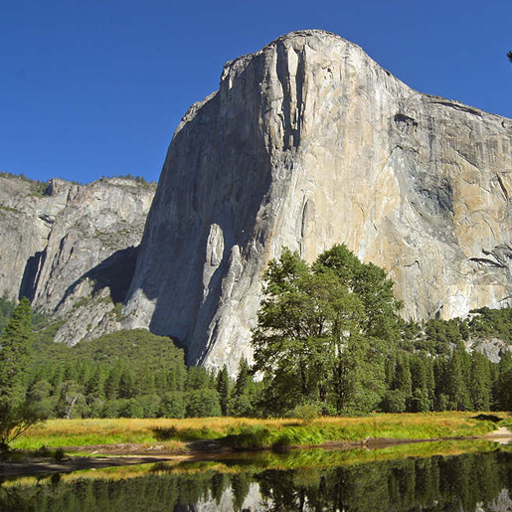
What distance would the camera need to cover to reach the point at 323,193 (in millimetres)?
118375

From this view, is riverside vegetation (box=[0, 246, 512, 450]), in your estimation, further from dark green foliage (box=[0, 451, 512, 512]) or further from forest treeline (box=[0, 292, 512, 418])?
dark green foliage (box=[0, 451, 512, 512])

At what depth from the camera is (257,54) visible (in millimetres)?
127688

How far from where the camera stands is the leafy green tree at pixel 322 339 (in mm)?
30422

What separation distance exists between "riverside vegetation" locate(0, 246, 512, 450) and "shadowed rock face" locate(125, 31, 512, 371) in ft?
35.7

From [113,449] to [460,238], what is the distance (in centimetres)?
13071

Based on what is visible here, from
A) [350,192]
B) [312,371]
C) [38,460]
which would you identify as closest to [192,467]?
[38,460]

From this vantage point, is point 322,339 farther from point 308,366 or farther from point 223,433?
point 223,433

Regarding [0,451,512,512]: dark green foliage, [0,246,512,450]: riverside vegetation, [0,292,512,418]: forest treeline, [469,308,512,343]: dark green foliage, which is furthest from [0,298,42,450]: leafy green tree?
[469,308,512,343]: dark green foliage

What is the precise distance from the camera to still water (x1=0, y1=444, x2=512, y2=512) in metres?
12.2

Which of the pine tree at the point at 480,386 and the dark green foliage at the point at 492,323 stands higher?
the dark green foliage at the point at 492,323

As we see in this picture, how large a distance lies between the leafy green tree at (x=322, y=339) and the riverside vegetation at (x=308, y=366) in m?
0.07

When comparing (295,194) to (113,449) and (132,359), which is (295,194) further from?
(113,449)

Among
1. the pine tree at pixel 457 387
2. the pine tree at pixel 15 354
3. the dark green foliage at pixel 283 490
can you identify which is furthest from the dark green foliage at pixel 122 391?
the dark green foliage at pixel 283 490

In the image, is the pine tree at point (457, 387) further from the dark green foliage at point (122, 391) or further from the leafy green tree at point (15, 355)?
the leafy green tree at point (15, 355)
